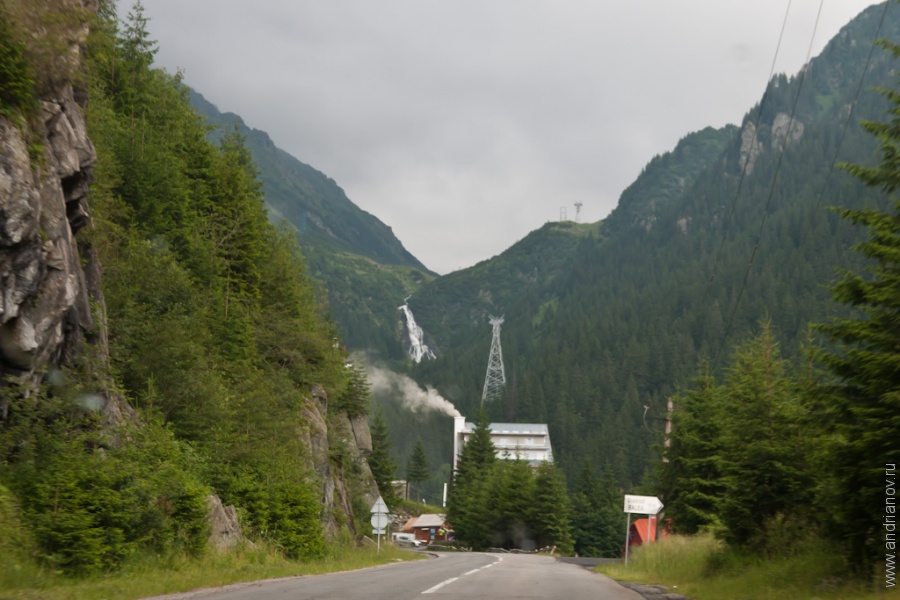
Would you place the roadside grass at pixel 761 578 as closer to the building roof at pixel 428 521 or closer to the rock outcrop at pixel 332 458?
the rock outcrop at pixel 332 458

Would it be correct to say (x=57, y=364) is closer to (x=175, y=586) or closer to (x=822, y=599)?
(x=175, y=586)

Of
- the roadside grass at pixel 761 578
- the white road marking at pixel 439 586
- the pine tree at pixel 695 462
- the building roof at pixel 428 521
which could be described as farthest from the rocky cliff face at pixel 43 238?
the building roof at pixel 428 521

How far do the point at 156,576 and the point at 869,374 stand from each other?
12.3 meters

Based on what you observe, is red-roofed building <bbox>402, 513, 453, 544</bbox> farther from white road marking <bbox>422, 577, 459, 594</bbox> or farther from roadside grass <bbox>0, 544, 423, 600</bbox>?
white road marking <bbox>422, 577, 459, 594</bbox>

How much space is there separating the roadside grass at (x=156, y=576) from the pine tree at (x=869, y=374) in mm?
10756

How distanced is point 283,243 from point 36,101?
32858 mm

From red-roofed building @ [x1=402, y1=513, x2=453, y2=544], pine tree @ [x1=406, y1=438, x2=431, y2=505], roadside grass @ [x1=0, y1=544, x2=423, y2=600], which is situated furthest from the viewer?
pine tree @ [x1=406, y1=438, x2=431, y2=505]

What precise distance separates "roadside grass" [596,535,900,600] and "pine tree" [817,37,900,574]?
728mm

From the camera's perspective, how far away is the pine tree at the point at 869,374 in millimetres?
12344

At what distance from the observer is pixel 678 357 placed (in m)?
182

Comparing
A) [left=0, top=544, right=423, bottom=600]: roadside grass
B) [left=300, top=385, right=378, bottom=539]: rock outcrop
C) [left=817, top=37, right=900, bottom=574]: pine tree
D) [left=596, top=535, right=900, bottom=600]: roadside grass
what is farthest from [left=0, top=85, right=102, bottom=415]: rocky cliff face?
[left=300, top=385, right=378, bottom=539]: rock outcrop

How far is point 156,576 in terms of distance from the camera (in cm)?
1545

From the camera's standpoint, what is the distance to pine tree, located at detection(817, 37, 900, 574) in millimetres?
12344

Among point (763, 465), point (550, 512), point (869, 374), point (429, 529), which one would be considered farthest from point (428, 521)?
point (869, 374)
